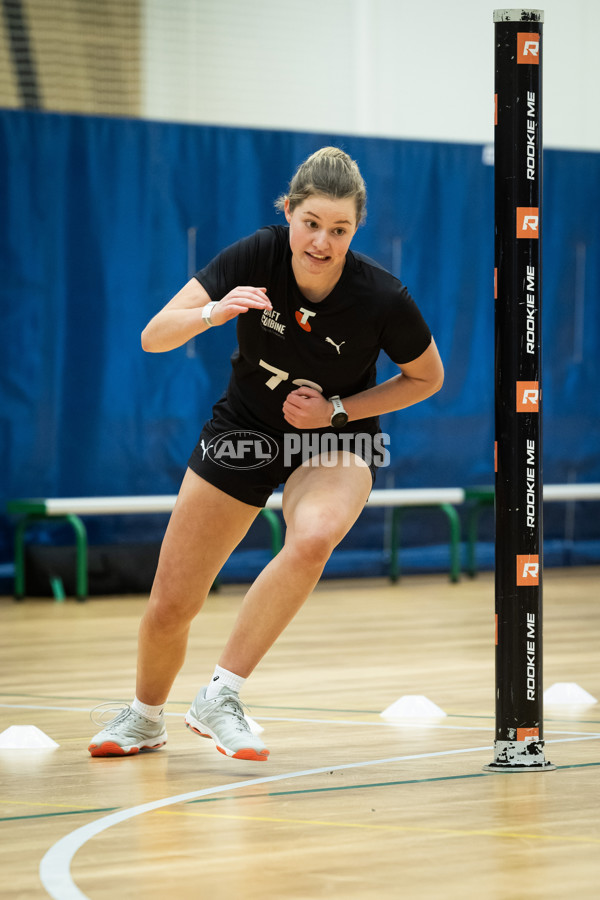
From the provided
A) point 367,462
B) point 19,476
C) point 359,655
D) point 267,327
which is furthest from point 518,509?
point 19,476

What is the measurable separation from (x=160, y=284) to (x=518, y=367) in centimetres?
611

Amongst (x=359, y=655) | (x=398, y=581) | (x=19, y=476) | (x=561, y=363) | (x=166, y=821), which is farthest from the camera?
(x=561, y=363)

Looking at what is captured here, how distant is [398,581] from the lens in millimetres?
9828

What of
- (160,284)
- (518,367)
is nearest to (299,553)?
(518,367)

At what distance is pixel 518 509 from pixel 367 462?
1.53ft

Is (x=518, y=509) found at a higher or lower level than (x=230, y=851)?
higher

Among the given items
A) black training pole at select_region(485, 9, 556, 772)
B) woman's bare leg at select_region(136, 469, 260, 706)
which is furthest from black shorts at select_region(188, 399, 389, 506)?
black training pole at select_region(485, 9, 556, 772)

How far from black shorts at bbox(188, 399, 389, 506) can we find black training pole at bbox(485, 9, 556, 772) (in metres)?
0.43

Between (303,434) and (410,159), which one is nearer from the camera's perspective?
(303,434)

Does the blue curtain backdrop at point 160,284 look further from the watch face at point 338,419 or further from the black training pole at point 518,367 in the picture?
the black training pole at point 518,367

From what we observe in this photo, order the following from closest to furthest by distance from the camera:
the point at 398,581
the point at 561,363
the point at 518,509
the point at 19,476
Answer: the point at 518,509, the point at 19,476, the point at 398,581, the point at 561,363

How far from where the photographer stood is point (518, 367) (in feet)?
11.1

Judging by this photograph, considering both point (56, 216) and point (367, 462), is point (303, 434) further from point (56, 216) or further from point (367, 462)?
point (56, 216)

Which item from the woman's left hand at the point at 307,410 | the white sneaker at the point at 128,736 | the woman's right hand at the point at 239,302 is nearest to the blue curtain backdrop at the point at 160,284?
the white sneaker at the point at 128,736
